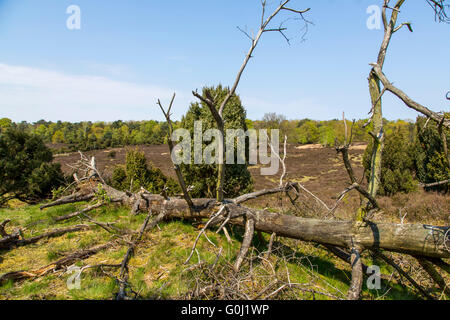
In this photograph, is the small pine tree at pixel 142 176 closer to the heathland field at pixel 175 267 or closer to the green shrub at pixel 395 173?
the heathland field at pixel 175 267

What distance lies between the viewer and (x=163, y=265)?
11.6ft

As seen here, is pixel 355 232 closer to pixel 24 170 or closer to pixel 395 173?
pixel 395 173

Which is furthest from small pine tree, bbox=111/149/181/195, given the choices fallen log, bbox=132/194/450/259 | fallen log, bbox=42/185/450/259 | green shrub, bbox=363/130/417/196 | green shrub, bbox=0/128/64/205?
green shrub, bbox=363/130/417/196

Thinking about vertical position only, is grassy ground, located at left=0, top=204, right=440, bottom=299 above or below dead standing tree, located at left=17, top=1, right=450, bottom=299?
below

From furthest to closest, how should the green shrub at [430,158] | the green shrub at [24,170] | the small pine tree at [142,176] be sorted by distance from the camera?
the green shrub at [430,158]
the green shrub at [24,170]
the small pine tree at [142,176]

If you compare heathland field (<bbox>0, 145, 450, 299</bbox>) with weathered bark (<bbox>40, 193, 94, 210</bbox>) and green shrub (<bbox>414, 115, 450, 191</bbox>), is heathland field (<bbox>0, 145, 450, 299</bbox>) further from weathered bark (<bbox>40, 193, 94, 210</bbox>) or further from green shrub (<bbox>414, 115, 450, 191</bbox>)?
green shrub (<bbox>414, 115, 450, 191</bbox>)

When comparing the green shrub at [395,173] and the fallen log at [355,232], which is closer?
the fallen log at [355,232]

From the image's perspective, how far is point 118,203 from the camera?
6.18m

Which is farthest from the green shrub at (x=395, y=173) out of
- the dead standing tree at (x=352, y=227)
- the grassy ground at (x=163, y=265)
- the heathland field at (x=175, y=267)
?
the dead standing tree at (x=352, y=227)

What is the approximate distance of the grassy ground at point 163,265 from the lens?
287 cm

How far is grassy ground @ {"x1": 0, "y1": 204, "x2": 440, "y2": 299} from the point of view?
2873 millimetres

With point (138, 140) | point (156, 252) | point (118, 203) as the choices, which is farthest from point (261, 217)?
point (138, 140)

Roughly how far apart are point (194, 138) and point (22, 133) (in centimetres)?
929

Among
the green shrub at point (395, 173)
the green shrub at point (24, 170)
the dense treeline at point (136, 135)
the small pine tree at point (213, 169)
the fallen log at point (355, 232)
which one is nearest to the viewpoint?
the fallen log at point (355, 232)
